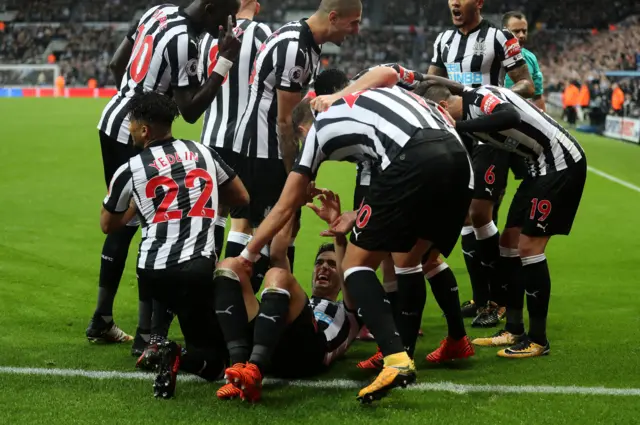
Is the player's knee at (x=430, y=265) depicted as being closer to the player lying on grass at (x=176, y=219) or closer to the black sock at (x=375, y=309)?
the black sock at (x=375, y=309)

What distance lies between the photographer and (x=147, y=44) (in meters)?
5.60

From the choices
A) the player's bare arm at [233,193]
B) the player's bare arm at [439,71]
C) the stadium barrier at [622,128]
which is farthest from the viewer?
the stadium barrier at [622,128]

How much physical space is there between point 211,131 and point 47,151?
1302 cm

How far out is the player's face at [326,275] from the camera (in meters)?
5.67

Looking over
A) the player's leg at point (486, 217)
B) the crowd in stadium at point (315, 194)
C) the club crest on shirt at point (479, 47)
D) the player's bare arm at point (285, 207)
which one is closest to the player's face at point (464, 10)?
the crowd in stadium at point (315, 194)

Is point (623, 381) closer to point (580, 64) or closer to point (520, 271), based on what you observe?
point (520, 271)

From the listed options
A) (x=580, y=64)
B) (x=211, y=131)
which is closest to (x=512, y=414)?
(x=211, y=131)

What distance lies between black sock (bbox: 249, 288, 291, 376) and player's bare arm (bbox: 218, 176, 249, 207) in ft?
2.51

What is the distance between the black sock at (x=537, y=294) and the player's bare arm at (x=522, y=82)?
1.65 meters

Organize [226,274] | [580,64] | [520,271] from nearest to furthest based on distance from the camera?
[226,274]
[520,271]
[580,64]

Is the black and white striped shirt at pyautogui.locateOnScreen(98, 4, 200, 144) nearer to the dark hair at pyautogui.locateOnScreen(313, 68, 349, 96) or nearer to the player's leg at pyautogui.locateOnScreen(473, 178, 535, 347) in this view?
the dark hair at pyautogui.locateOnScreen(313, 68, 349, 96)

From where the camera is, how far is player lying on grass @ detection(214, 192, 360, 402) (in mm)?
4352

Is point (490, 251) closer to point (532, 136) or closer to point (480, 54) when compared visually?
point (532, 136)

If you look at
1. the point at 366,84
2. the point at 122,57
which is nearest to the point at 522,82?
the point at 366,84
